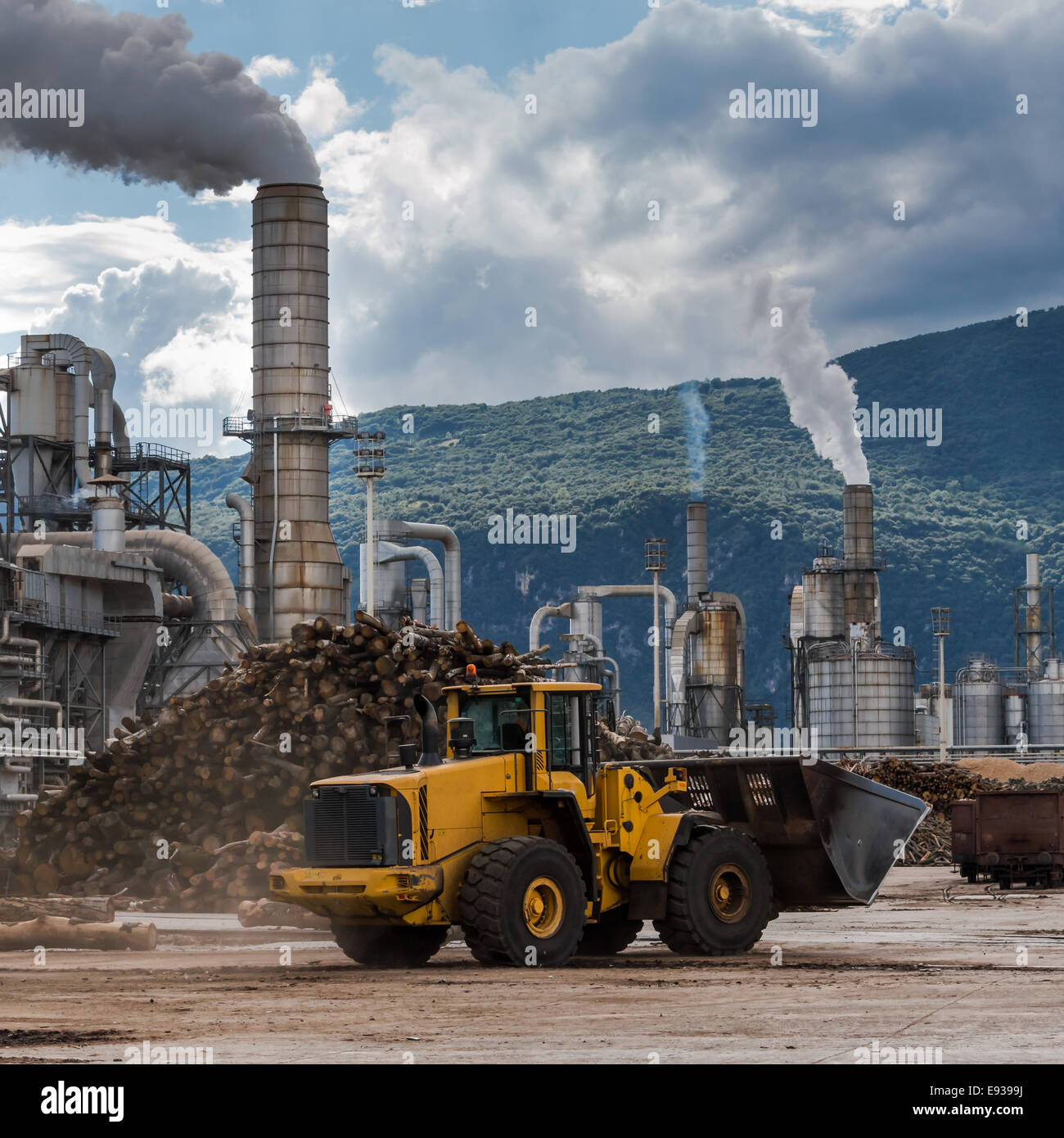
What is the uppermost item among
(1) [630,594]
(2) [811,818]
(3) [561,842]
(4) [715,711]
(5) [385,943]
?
(1) [630,594]

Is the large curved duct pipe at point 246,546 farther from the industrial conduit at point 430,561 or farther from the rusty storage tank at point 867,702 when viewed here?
the rusty storage tank at point 867,702

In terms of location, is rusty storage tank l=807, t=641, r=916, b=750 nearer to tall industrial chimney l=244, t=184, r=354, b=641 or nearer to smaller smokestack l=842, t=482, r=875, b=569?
smaller smokestack l=842, t=482, r=875, b=569

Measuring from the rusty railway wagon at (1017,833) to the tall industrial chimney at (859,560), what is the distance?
46.1 m

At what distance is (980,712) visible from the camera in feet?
282

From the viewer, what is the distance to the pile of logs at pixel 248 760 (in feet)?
68.9

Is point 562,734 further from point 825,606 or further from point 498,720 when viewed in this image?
point 825,606

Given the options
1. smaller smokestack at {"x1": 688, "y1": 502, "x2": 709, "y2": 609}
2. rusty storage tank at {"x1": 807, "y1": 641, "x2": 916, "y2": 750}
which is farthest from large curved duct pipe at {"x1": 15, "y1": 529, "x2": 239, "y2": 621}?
smaller smokestack at {"x1": 688, "y1": 502, "x2": 709, "y2": 609}

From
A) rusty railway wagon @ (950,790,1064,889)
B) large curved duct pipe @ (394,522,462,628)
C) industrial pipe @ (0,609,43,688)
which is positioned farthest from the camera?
large curved duct pipe @ (394,522,462,628)

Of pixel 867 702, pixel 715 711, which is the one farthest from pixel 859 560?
pixel 715 711

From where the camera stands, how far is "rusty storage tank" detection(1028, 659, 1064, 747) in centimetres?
8256

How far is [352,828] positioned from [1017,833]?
16702mm

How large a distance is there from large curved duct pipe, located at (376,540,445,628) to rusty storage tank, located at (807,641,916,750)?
1624 centimetres
